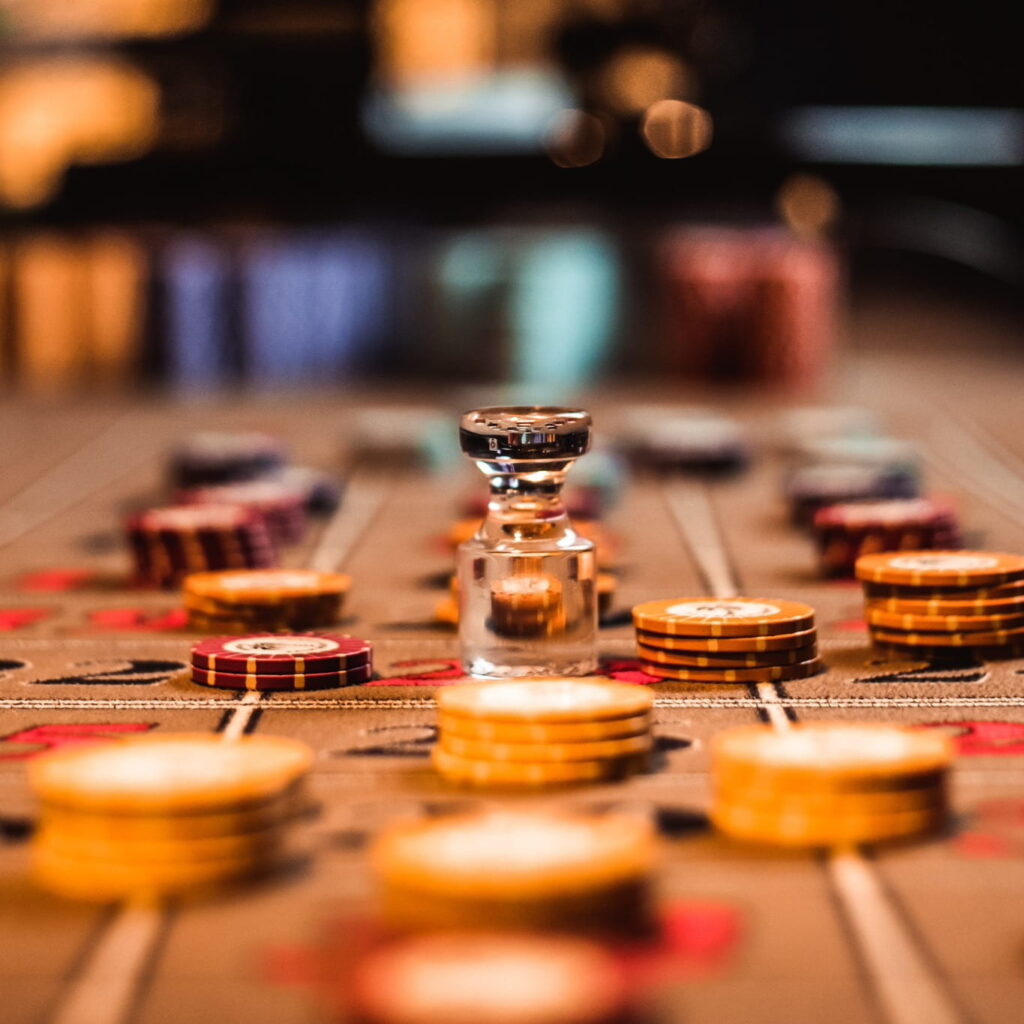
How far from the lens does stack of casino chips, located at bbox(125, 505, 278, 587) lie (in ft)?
18.9

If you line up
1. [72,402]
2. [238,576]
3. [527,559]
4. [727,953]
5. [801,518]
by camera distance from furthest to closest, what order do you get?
[72,402] → [801,518] → [238,576] → [527,559] → [727,953]

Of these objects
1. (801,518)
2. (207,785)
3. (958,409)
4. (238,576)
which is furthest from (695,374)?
(207,785)

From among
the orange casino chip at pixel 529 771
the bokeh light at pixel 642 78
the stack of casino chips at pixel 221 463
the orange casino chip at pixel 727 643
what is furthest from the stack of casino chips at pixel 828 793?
the bokeh light at pixel 642 78

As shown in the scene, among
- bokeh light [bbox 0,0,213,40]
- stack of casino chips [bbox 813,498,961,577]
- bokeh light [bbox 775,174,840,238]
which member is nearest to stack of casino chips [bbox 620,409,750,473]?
stack of casino chips [bbox 813,498,961,577]

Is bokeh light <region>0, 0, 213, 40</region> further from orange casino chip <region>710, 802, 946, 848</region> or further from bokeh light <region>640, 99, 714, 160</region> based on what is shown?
orange casino chip <region>710, 802, 946, 848</region>

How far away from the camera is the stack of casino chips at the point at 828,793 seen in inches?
113

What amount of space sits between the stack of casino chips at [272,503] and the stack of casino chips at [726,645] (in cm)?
260

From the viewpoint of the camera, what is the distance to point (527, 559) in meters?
4.18

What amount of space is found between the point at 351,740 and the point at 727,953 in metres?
1.35

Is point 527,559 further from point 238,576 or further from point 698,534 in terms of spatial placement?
point 698,534

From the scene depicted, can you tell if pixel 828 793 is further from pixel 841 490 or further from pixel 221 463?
pixel 221 463

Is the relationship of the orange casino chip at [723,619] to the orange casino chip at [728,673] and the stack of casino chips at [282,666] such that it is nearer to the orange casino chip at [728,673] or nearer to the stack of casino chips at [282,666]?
the orange casino chip at [728,673]

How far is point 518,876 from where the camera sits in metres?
2.34

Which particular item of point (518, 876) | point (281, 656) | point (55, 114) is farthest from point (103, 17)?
point (518, 876)
